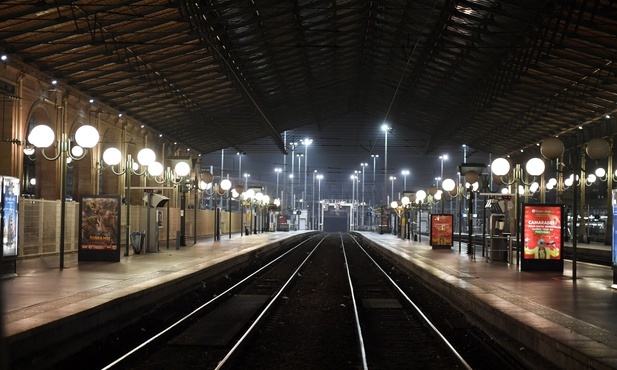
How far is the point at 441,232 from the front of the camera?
37.9m

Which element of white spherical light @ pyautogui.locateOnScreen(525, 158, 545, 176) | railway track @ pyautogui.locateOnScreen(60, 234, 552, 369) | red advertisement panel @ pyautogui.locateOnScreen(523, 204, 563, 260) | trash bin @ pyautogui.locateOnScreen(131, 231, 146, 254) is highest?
white spherical light @ pyautogui.locateOnScreen(525, 158, 545, 176)

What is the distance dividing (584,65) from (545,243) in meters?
14.6

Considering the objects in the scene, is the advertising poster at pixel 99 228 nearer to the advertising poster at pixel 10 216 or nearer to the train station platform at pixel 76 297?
the train station platform at pixel 76 297

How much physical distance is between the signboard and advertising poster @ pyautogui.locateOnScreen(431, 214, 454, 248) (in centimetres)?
1662

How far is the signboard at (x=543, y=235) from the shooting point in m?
20.4

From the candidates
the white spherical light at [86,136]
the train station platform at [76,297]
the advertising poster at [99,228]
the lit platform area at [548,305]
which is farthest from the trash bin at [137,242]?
the lit platform area at [548,305]

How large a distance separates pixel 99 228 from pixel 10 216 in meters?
5.71

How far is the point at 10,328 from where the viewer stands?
9266 millimetres

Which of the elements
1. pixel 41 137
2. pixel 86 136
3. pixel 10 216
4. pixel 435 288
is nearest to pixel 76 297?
pixel 10 216

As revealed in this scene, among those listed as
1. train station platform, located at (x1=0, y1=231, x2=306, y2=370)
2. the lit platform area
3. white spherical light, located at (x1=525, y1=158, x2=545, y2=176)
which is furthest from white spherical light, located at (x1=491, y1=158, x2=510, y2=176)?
train station platform, located at (x1=0, y1=231, x2=306, y2=370)

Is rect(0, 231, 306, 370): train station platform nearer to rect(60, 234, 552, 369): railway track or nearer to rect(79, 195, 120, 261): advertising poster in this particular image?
rect(79, 195, 120, 261): advertising poster

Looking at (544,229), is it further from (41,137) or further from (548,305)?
(41,137)

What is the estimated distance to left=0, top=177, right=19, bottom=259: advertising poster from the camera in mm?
15844

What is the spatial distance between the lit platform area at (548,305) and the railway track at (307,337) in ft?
2.12
